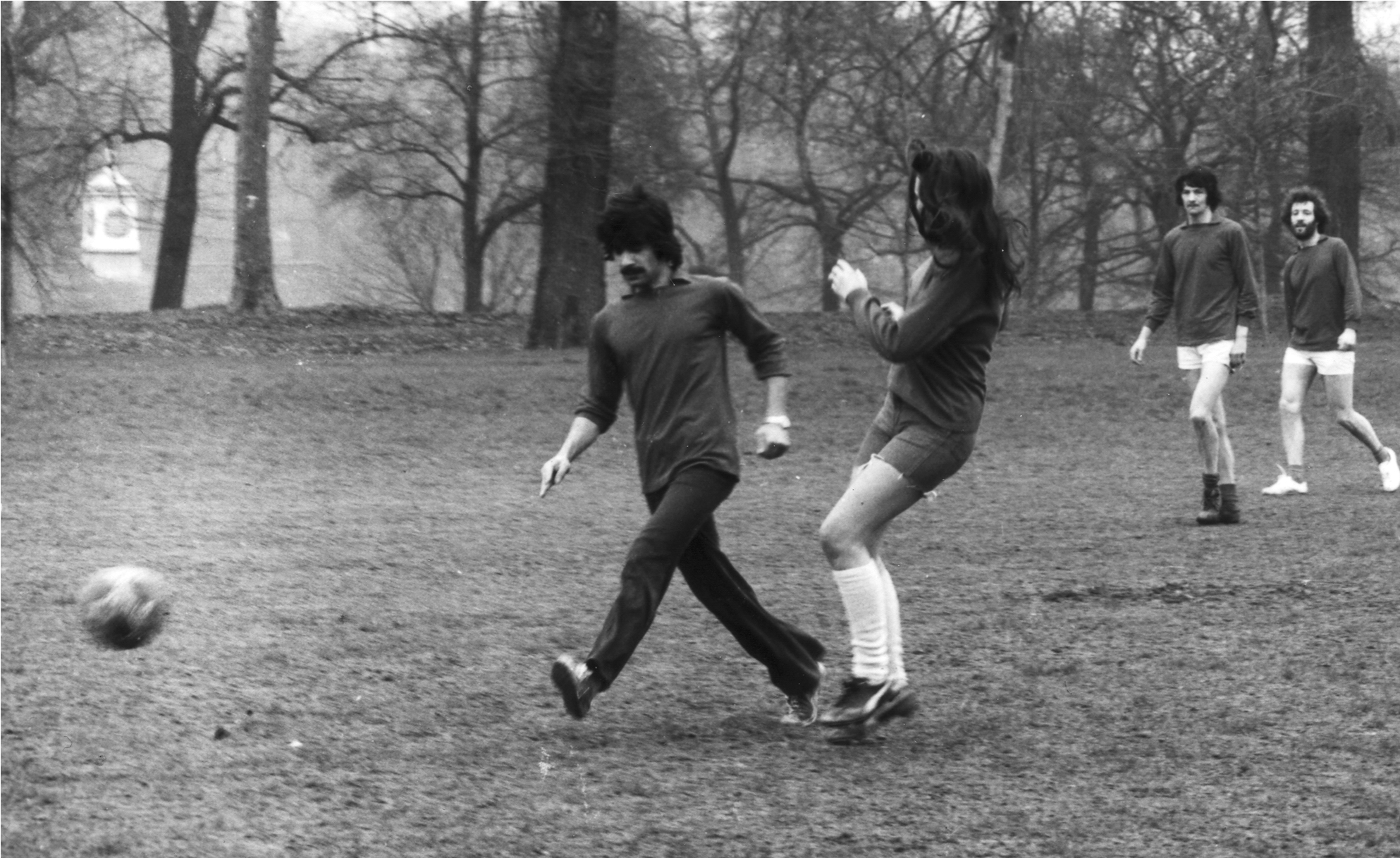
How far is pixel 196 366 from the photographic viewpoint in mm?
20141

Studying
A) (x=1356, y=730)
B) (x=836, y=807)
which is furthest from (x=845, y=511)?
(x=1356, y=730)

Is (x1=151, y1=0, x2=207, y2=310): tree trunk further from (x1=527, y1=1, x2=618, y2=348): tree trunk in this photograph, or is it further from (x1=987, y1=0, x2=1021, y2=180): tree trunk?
(x1=987, y1=0, x2=1021, y2=180): tree trunk

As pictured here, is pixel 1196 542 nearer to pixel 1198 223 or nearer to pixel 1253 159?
pixel 1198 223

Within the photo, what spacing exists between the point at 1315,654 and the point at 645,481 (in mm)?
2717

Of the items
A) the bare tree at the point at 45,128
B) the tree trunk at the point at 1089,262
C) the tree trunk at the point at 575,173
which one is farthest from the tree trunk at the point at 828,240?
the bare tree at the point at 45,128

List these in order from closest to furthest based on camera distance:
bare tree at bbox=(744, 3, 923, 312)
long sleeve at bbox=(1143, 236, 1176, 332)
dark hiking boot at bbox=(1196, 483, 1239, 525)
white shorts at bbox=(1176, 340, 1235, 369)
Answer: white shorts at bbox=(1176, 340, 1235, 369) < dark hiking boot at bbox=(1196, 483, 1239, 525) < long sleeve at bbox=(1143, 236, 1176, 332) < bare tree at bbox=(744, 3, 923, 312)

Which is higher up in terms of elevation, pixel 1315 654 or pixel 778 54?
pixel 778 54

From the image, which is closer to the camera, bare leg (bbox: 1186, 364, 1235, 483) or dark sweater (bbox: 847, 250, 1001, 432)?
dark sweater (bbox: 847, 250, 1001, 432)

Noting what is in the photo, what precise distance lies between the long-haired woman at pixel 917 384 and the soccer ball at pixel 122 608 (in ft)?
7.98

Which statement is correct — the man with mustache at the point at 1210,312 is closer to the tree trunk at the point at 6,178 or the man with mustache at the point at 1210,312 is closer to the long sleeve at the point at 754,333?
the long sleeve at the point at 754,333

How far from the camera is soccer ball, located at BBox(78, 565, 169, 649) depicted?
607 centimetres

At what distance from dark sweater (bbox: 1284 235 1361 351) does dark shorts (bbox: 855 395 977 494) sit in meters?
6.26

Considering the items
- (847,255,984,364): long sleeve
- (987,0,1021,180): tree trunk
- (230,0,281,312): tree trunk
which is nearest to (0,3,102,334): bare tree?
(230,0,281,312): tree trunk

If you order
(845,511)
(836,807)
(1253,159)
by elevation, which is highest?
(1253,159)
